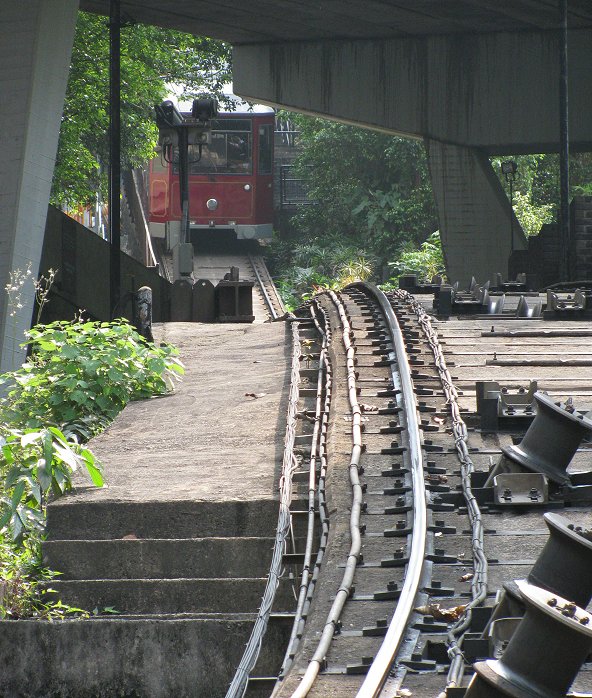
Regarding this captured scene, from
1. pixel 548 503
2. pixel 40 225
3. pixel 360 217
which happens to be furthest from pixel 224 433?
pixel 360 217

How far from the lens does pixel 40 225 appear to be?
604 inches

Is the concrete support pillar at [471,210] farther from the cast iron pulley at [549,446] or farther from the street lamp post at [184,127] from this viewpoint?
the cast iron pulley at [549,446]

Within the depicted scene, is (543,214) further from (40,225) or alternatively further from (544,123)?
(40,225)

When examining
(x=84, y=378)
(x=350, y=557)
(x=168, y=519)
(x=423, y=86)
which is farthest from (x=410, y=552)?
(x=423, y=86)

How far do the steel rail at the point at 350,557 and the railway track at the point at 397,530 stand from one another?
1cm

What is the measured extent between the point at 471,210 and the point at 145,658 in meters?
23.2

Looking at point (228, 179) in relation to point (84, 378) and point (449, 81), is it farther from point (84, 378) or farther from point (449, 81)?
point (84, 378)

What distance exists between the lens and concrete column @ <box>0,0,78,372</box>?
14.9 m

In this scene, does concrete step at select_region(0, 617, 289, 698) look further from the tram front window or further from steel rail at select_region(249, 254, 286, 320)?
the tram front window

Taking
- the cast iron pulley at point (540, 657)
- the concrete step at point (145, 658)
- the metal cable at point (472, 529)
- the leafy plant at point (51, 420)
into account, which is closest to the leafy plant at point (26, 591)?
the leafy plant at point (51, 420)

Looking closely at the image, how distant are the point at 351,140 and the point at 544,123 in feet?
51.4

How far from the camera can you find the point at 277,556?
637cm

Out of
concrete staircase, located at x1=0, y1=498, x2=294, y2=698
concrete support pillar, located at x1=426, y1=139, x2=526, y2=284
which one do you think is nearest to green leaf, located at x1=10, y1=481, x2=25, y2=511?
concrete staircase, located at x1=0, y1=498, x2=294, y2=698

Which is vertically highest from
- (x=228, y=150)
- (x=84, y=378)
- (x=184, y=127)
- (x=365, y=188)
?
(x=228, y=150)
